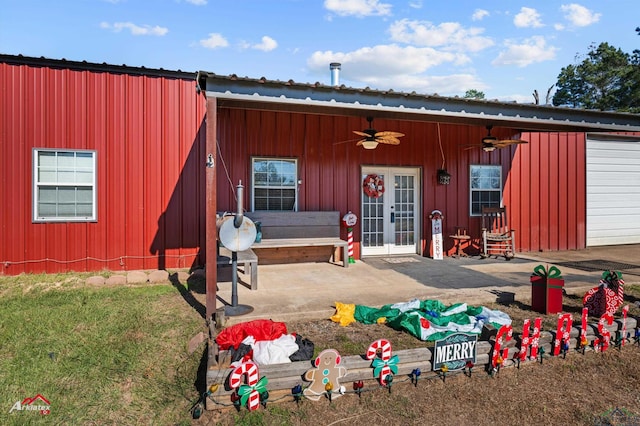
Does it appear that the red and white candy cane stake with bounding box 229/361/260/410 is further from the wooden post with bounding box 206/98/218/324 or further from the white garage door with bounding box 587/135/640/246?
the white garage door with bounding box 587/135/640/246

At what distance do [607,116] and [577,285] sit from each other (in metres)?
2.77

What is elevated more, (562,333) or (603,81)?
(603,81)

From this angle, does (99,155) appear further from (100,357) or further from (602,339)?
(602,339)

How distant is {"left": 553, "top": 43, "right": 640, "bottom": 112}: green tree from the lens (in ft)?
77.8

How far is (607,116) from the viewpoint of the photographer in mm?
5867

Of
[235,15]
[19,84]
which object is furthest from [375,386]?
[235,15]

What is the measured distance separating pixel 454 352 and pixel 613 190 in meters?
9.77

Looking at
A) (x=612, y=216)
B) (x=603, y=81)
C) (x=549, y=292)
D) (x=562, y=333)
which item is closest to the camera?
(x=562, y=333)

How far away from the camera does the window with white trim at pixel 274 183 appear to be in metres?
6.93

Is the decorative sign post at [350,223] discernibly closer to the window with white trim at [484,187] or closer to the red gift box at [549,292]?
the window with white trim at [484,187]

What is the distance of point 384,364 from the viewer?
108 inches

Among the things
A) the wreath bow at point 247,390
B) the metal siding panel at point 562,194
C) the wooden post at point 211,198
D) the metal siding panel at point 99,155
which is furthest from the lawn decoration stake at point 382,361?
the metal siding panel at point 562,194

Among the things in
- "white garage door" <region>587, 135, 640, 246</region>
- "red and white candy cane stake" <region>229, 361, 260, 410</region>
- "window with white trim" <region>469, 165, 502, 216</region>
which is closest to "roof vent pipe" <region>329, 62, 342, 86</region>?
"window with white trim" <region>469, 165, 502, 216</region>

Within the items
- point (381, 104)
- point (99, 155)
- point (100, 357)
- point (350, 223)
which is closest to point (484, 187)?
point (350, 223)
